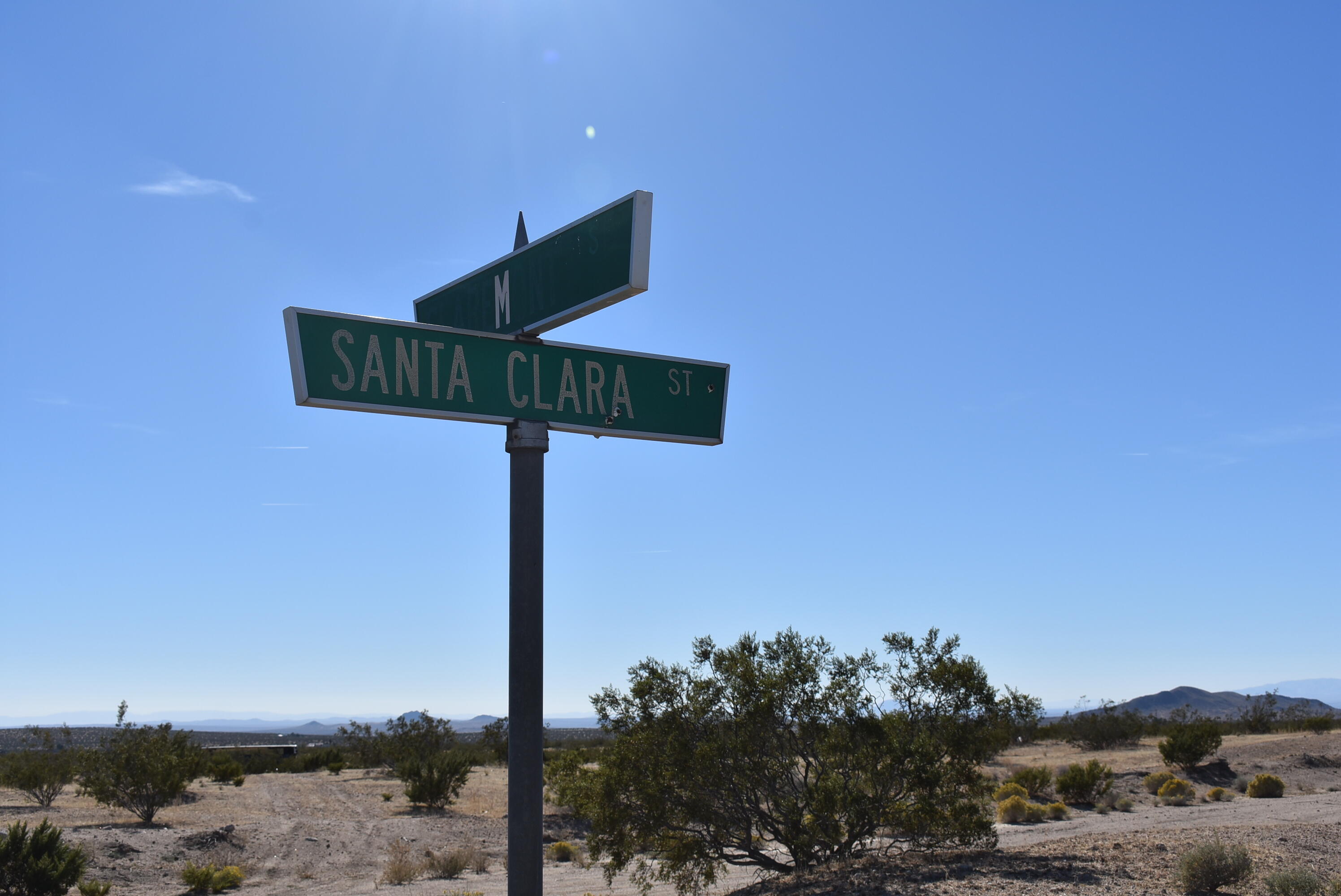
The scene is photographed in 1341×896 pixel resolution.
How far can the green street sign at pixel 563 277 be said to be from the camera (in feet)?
13.9

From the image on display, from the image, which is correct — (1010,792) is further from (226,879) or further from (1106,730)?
(1106,730)

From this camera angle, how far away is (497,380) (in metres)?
4.35

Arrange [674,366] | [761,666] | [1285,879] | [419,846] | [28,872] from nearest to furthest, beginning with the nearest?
[674,366], [1285,879], [761,666], [28,872], [419,846]

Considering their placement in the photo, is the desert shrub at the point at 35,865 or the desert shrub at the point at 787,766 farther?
the desert shrub at the point at 35,865

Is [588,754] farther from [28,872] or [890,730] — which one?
[28,872]

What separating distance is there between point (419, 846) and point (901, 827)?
15.0 m

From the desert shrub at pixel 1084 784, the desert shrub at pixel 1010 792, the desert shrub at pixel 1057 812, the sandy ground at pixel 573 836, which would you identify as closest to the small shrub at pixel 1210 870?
the sandy ground at pixel 573 836

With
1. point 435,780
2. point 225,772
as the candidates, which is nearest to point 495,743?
point 225,772

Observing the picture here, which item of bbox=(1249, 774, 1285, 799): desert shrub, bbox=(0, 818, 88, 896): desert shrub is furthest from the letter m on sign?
bbox=(1249, 774, 1285, 799): desert shrub

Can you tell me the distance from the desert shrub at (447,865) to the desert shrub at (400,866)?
151mm

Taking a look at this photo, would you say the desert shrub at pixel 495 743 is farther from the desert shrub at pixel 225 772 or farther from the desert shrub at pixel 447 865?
the desert shrub at pixel 447 865

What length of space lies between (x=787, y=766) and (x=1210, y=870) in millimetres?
3597

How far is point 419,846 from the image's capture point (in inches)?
812

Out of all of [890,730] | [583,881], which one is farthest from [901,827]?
[583,881]
